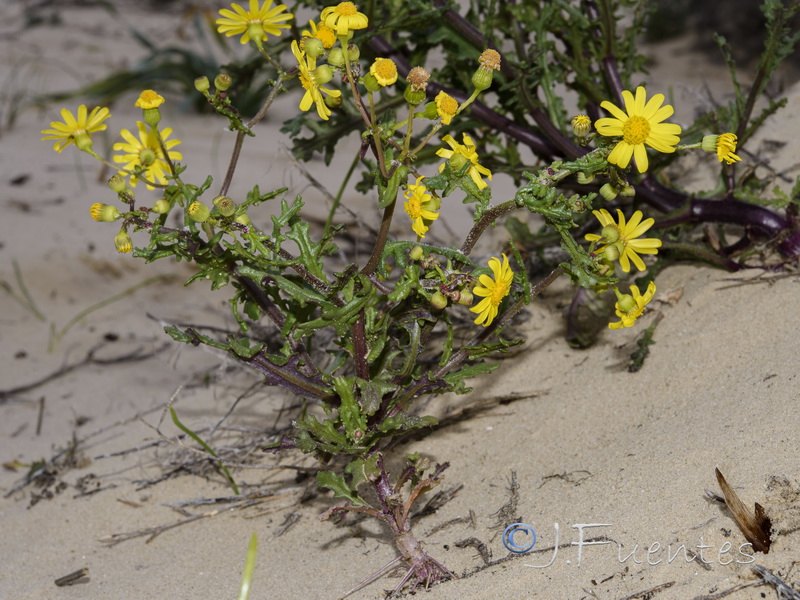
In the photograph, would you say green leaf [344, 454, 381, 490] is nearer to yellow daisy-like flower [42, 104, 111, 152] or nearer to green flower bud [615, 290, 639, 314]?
green flower bud [615, 290, 639, 314]

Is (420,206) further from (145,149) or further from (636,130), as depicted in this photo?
(145,149)

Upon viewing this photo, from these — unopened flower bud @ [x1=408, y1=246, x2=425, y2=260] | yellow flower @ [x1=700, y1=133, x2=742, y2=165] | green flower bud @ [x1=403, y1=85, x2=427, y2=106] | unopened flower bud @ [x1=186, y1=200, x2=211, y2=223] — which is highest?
green flower bud @ [x1=403, y1=85, x2=427, y2=106]

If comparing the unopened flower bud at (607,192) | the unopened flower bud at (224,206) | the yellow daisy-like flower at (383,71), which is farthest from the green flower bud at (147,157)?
the unopened flower bud at (607,192)

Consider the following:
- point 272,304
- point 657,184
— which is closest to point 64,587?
point 272,304

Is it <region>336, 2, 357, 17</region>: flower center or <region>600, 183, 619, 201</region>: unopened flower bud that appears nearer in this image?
<region>336, 2, 357, 17</region>: flower center

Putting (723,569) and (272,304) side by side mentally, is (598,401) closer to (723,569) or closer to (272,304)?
(723,569)

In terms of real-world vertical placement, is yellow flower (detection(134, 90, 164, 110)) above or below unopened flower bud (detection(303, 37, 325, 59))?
below

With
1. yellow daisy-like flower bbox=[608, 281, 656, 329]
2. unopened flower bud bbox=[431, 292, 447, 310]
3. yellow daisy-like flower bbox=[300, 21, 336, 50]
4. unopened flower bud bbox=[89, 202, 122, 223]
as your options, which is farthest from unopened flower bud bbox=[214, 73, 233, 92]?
yellow daisy-like flower bbox=[608, 281, 656, 329]
